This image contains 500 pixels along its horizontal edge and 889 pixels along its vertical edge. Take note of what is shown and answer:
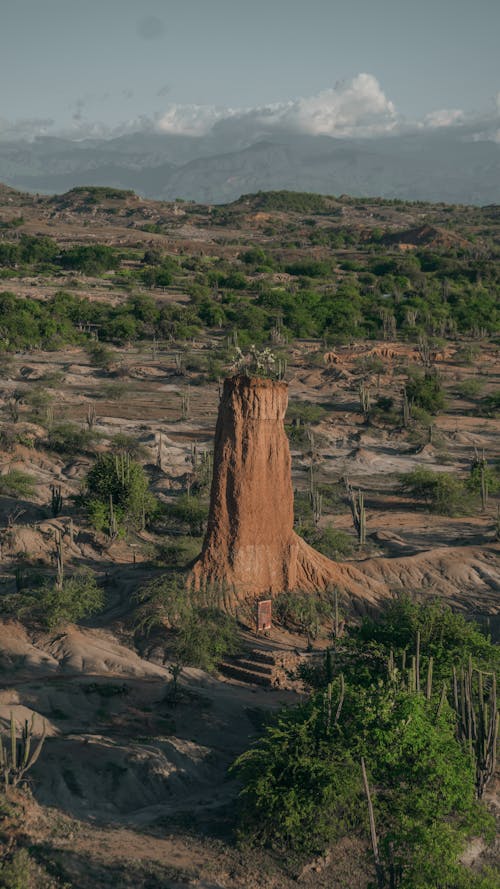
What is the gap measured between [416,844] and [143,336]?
Answer: 6899 centimetres

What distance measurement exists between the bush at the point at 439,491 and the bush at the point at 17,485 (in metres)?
17.2

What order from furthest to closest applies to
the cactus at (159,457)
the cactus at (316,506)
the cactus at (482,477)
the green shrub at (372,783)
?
the cactus at (159,457)
the cactus at (482,477)
the cactus at (316,506)
the green shrub at (372,783)

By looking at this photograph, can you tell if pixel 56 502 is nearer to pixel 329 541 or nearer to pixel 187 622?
pixel 329 541

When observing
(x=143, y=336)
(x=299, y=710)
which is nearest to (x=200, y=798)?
(x=299, y=710)

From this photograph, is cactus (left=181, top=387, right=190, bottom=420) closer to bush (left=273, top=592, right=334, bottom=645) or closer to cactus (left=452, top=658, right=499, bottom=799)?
bush (left=273, top=592, right=334, bottom=645)

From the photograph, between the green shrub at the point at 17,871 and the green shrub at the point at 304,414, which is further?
the green shrub at the point at 304,414

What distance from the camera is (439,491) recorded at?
38.8m

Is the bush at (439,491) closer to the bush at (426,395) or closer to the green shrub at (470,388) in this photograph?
the bush at (426,395)

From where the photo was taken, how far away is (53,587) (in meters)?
26.0

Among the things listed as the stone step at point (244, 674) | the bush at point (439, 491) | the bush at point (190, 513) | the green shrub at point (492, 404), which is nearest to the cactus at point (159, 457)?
the bush at point (190, 513)

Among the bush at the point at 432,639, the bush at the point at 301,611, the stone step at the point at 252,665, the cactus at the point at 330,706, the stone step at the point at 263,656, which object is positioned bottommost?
the stone step at the point at 252,665

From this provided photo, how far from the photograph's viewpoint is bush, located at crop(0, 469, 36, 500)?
36312 millimetres

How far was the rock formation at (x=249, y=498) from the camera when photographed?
2506 cm

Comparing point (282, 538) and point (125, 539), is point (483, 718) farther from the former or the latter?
point (125, 539)
